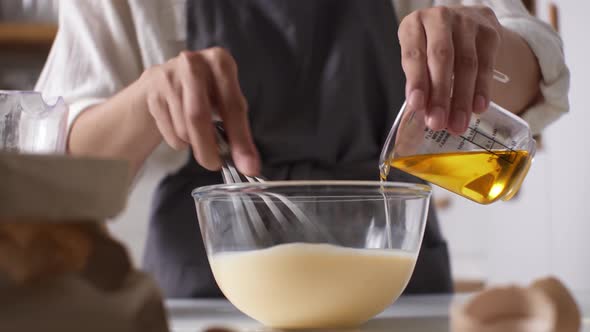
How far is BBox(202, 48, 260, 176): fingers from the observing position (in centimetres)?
58

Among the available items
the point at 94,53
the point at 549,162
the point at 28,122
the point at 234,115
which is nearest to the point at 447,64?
the point at 234,115

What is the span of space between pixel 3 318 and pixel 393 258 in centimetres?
36

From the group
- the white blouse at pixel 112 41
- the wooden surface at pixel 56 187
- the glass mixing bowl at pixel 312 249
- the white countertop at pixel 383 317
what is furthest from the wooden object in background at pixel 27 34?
the wooden surface at pixel 56 187

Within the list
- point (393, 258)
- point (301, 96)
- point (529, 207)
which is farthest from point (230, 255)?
point (529, 207)

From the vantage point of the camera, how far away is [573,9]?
200 cm

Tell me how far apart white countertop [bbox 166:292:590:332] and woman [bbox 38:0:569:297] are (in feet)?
0.81

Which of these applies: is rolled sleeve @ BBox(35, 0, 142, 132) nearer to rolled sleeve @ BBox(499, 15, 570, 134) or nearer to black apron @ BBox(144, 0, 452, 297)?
black apron @ BBox(144, 0, 452, 297)

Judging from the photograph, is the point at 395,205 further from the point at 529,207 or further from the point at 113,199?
the point at 529,207

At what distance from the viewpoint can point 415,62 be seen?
2.27 feet

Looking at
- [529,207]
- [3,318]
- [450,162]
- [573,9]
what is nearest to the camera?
[3,318]

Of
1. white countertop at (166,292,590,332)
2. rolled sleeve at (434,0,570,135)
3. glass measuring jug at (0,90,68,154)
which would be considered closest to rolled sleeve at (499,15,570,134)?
rolled sleeve at (434,0,570,135)

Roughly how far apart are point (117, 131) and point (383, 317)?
0.49m

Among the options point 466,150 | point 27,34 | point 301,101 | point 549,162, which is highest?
point 466,150

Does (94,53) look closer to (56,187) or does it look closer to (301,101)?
(301,101)
